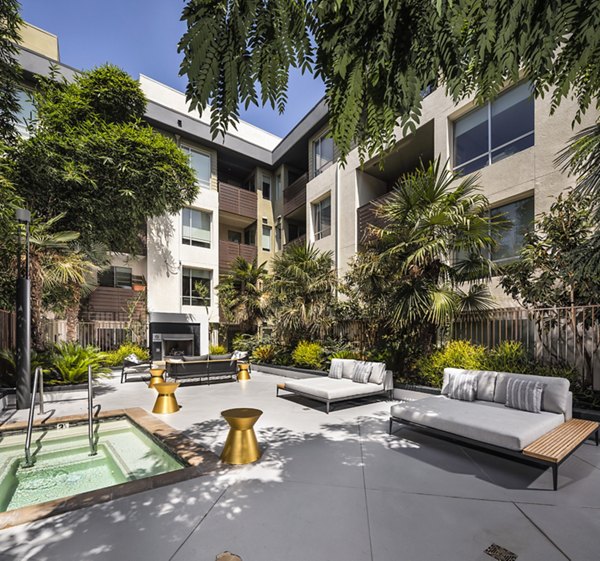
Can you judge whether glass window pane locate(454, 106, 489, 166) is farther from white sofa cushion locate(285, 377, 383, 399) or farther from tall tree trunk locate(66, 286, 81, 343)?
tall tree trunk locate(66, 286, 81, 343)

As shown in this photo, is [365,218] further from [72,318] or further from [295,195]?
[72,318]

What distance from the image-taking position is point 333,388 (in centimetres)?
741

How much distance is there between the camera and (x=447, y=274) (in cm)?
832

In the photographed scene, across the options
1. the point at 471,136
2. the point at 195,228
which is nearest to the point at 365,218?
the point at 471,136

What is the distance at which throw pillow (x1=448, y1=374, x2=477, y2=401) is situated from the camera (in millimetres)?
5809

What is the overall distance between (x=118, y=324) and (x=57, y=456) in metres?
12.1

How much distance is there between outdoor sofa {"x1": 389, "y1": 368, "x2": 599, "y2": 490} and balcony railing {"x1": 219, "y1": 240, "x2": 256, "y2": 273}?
1573 cm

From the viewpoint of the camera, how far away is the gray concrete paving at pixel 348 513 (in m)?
2.69

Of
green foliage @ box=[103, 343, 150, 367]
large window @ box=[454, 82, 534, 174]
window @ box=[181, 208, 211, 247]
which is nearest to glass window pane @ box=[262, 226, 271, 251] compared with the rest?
window @ box=[181, 208, 211, 247]

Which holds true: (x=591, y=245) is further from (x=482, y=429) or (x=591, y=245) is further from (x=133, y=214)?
(x=133, y=214)

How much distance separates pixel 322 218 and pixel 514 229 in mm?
9759

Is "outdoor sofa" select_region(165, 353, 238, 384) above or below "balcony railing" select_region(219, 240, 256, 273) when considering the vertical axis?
below

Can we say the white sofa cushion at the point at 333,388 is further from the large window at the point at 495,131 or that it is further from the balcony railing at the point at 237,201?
the balcony railing at the point at 237,201

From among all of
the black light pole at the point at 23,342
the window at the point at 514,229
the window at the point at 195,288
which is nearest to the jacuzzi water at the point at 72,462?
the black light pole at the point at 23,342
